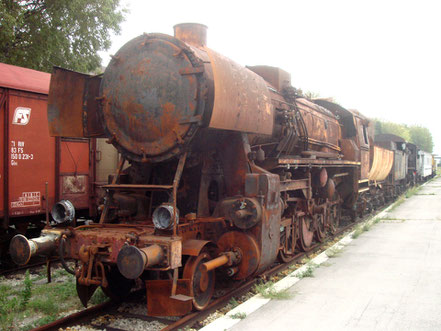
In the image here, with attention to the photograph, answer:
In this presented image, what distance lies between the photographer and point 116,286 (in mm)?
5484

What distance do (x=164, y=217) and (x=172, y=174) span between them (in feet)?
4.69

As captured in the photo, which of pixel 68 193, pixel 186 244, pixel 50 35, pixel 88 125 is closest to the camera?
pixel 186 244

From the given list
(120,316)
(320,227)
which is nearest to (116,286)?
(120,316)

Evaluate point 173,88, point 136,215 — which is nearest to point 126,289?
point 136,215

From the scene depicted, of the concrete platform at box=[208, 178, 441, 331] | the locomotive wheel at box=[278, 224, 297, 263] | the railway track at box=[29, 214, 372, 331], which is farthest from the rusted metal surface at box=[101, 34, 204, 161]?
the locomotive wheel at box=[278, 224, 297, 263]

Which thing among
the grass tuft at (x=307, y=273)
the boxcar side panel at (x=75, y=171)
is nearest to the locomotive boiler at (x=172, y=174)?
the grass tuft at (x=307, y=273)

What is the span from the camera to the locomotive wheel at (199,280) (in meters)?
4.73

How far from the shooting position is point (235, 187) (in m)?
5.68

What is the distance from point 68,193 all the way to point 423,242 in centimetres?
756

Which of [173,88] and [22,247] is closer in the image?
[22,247]

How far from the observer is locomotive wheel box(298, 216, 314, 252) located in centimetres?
→ 807

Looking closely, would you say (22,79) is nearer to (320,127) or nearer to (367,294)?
(320,127)

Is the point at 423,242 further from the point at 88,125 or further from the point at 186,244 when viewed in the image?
the point at 88,125

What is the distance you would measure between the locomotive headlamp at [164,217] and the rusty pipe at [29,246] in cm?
128
